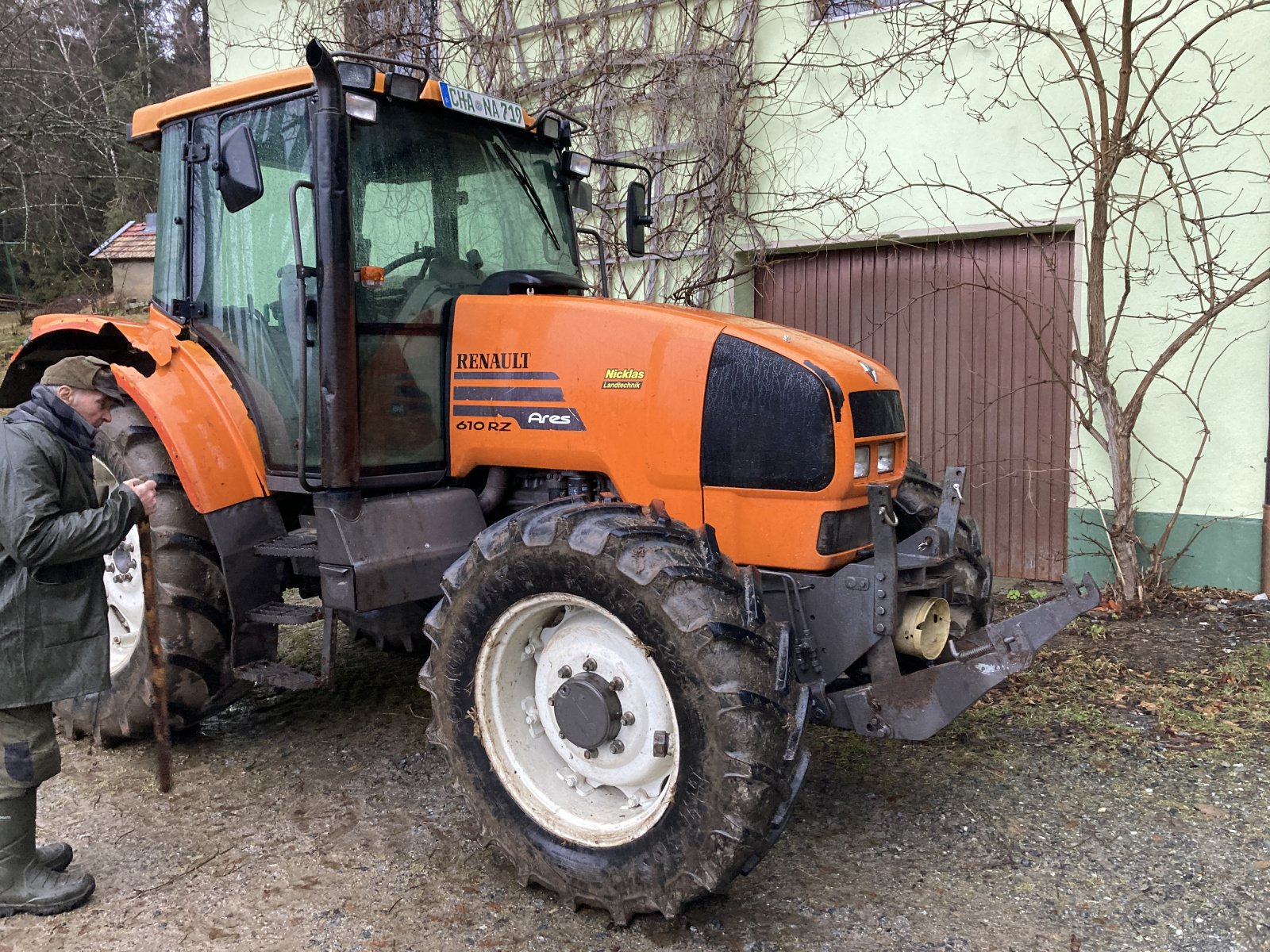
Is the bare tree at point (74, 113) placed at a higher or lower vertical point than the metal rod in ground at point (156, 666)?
higher

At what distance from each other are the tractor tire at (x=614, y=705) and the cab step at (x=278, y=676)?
0.73 metres

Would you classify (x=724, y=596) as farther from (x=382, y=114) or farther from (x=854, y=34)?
(x=854, y=34)

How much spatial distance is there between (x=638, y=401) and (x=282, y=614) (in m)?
1.68

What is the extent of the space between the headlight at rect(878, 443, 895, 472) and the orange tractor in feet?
0.06

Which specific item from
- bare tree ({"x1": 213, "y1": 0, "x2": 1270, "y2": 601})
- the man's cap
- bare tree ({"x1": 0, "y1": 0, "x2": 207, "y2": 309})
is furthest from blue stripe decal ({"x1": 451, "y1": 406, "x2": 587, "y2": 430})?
bare tree ({"x1": 0, "y1": 0, "x2": 207, "y2": 309})

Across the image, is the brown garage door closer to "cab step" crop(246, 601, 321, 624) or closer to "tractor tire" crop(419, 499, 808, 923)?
"tractor tire" crop(419, 499, 808, 923)

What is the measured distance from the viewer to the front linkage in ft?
9.86

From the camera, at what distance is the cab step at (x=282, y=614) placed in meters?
3.82

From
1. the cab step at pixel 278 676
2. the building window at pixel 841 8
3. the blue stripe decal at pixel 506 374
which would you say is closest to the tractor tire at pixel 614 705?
the blue stripe decal at pixel 506 374

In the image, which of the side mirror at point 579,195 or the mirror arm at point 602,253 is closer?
the side mirror at point 579,195

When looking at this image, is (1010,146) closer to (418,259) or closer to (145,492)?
(418,259)

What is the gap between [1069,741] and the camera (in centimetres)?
435

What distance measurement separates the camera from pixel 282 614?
12.7 feet

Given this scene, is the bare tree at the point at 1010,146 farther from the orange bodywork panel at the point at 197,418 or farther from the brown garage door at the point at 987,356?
the orange bodywork panel at the point at 197,418
